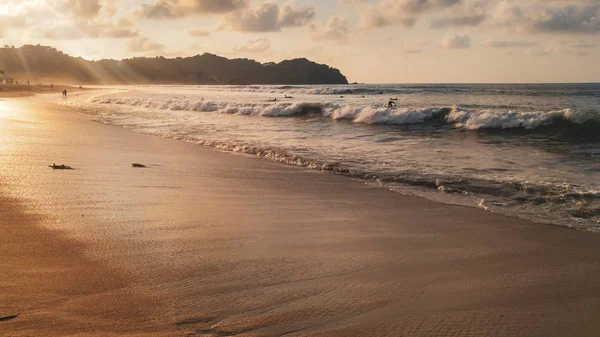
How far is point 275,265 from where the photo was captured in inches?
148

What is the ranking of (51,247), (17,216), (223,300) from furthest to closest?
(17,216)
(51,247)
(223,300)

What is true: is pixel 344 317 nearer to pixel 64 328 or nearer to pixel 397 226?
pixel 64 328

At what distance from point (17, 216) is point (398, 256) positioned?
150 inches

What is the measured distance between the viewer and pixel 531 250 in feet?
14.3

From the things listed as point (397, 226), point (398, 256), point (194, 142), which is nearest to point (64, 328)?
point (398, 256)

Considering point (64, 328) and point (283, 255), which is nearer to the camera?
point (64, 328)

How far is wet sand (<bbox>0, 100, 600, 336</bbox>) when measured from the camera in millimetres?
2830

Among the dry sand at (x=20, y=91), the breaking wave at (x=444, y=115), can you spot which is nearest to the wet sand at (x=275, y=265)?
the breaking wave at (x=444, y=115)

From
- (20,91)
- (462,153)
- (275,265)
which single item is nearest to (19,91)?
(20,91)

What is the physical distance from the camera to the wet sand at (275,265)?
2.83 metres

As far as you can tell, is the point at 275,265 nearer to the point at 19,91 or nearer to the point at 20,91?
the point at 19,91

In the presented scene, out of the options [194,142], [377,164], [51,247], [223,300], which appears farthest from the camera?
[194,142]

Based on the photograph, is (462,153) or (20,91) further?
(20,91)

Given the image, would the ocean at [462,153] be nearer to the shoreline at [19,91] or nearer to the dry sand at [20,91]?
the shoreline at [19,91]
